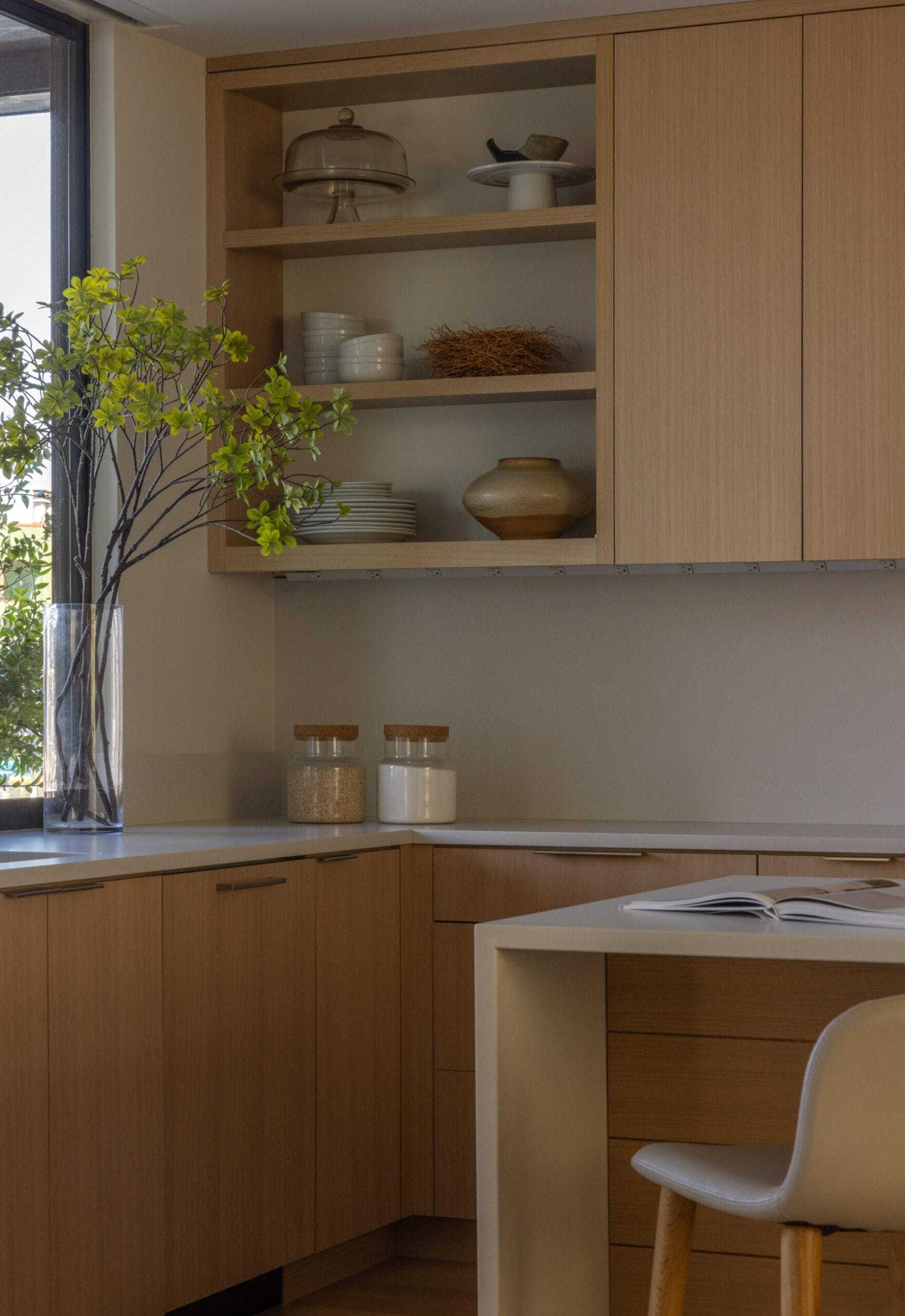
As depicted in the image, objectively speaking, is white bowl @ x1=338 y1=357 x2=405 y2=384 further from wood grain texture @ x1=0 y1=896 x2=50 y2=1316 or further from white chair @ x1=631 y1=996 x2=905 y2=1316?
white chair @ x1=631 y1=996 x2=905 y2=1316

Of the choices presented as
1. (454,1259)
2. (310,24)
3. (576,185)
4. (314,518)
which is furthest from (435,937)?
(310,24)

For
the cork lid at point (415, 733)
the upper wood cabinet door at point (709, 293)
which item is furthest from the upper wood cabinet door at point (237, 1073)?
the upper wood cabinet door at point (709, 293)

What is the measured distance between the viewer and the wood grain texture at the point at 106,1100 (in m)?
2.37

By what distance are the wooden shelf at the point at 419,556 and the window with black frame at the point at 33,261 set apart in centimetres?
50

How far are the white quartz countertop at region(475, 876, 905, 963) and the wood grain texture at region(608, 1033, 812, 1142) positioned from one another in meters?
0.35

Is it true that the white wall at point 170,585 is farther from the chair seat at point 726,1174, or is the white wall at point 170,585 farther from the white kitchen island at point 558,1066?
the chair seat at point 726,1174

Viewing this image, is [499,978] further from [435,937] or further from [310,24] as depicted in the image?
[310,24]

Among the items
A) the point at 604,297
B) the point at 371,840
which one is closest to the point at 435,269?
the point at 604,297

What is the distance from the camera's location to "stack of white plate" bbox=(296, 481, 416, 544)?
144 inches

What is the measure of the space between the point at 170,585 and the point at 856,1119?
2423mm

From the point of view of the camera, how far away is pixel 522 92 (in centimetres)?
387

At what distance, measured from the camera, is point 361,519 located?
144 inches

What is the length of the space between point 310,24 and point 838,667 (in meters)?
1.91

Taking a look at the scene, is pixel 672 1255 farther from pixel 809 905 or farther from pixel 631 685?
pixel 631 685
